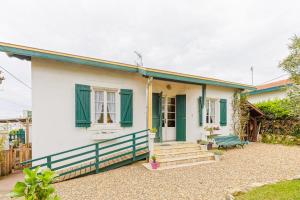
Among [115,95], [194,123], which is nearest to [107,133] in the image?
[115,95]

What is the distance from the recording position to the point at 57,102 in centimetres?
605

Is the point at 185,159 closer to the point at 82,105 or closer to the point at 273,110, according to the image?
the point at 82,105

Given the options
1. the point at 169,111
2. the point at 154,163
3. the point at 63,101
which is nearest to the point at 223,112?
the point at 169,111

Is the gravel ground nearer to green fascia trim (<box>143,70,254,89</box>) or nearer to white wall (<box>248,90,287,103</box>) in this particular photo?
green fascia trim (<box>143,70,254,89</box>)

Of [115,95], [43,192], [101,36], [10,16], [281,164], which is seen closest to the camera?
[43,192]

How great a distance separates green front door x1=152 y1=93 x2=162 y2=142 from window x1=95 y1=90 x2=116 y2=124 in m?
1.89

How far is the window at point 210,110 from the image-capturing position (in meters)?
9.66

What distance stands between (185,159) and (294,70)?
412 centimetres

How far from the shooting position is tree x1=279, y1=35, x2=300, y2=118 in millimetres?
4211

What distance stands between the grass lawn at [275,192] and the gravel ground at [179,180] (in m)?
0.49

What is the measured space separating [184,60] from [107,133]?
638 inches

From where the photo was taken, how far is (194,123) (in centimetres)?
902

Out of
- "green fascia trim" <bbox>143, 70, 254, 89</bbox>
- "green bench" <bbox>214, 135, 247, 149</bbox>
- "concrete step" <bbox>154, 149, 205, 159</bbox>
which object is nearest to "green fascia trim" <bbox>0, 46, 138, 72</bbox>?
"green fascia trim" <bbox>143, 70, 254, 89</bbox>

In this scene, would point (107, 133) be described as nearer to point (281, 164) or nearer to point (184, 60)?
point (281, 164)
